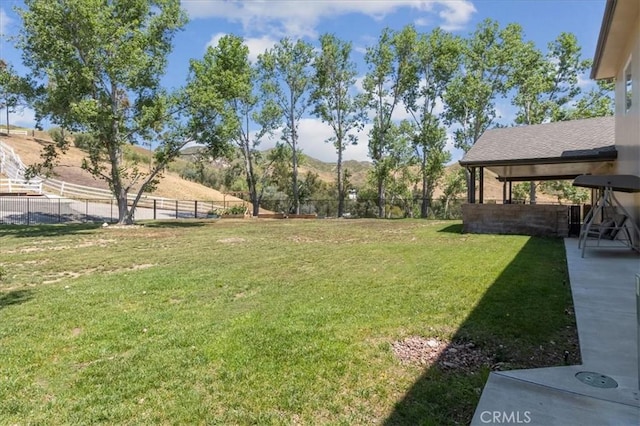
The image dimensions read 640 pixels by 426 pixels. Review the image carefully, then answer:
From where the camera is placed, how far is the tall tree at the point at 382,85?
1052 inches

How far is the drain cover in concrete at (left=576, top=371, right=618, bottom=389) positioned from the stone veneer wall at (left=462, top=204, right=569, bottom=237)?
34.4 feet

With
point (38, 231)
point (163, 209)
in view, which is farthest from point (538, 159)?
point (163, 209)

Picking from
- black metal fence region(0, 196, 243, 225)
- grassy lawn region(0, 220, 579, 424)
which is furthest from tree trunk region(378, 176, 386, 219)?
grassy lawn region(0, 220, 579, 424)

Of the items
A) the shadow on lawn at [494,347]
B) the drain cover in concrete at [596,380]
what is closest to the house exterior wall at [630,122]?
the shadow on lawn at [494,347]

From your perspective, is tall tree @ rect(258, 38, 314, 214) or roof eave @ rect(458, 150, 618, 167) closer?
roof eave @ rect(458, 150, 618, 167)

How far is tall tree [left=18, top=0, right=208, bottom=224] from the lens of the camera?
1475cm

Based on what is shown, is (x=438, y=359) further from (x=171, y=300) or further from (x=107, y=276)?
(x=107, y=276)

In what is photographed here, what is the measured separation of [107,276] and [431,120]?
24.8 metres

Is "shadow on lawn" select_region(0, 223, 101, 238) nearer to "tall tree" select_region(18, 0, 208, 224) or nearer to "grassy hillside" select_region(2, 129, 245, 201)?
"tall tree" select_region(18, 0, 208, 224)

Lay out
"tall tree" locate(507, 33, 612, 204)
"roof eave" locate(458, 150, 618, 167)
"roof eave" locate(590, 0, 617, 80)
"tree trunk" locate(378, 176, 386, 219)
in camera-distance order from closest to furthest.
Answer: "roof eave" locate(590, 0, 617, 80), "roof eave" locate(458, 150, 618, 167), "tall tree" locate(507, 33, 612, 204), "tree trunk" locate(378, 176, 386, 219)

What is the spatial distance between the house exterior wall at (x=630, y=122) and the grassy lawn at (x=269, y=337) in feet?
10.5

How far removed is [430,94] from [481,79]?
132 inches

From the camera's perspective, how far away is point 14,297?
17.5 ft

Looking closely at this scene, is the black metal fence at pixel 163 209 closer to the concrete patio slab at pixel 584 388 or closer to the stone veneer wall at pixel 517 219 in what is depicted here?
the stone veneer wall at pixel 517 219
